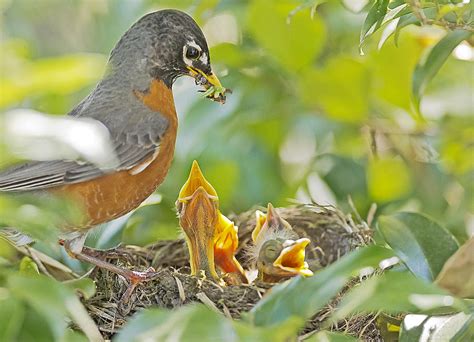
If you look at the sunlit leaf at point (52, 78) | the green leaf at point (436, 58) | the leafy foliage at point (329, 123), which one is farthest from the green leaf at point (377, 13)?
the sunlit leaf at point (52, 78)

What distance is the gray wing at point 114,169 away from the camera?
1892 mm

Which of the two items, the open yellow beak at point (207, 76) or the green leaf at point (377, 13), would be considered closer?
the green leaf at point (377, 13)

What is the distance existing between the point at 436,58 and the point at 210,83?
0.54 m

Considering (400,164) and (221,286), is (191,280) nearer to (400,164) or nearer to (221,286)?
(221,286)

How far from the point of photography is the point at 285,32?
281cm

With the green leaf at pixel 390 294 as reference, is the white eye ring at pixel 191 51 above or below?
below

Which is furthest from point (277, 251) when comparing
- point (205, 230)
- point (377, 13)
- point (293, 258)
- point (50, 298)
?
point (50, 298)

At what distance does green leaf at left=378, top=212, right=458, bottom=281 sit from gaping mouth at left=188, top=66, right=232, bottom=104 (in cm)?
52

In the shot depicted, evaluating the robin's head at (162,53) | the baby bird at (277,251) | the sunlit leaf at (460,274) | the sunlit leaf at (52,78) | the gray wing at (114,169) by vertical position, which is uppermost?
the sunlit leaf at (52,78)

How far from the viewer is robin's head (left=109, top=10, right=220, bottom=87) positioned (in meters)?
2.31

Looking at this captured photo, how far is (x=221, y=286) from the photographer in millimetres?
2141

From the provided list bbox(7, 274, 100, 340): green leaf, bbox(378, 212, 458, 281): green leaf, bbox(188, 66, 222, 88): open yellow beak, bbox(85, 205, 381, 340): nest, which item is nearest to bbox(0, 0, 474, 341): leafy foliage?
bbox(378, 212, 458, 281): green leaf

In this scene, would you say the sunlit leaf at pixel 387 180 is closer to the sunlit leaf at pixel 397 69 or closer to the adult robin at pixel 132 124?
the sunlit leaf at pixel 397 69

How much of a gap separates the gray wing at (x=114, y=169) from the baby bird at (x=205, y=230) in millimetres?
268
